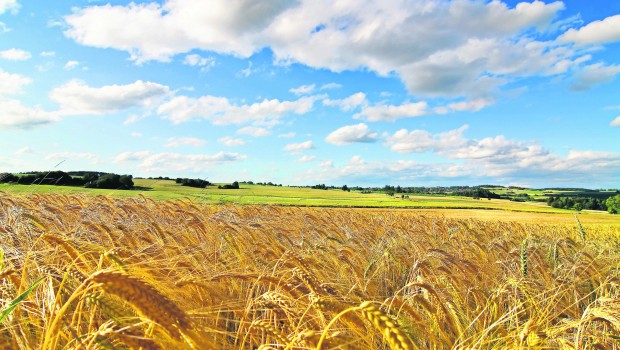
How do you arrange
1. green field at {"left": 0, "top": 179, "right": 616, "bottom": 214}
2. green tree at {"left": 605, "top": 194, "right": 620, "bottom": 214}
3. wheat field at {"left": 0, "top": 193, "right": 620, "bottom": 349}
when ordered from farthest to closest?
1. green tree at {"left": 605, "top": 194, "right": 620, "bottom": 214}
2. green field at {"left": 0, "top": 179, "right": 616, "bottom": 214}
3. wheat field at {"left": 0, "top": 193, "right": 620, "bottom": 349}

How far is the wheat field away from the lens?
129cm

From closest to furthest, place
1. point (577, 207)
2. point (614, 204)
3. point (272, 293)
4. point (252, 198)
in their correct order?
point (272, 293) → point (252, 198) → point (614, 204) → point (577, 207)

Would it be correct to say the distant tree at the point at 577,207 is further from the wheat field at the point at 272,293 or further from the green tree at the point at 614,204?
the wheat field at the point at 272,293

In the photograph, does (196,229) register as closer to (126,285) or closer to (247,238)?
(247,238)

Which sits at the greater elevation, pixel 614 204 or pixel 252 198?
pixel 614 204

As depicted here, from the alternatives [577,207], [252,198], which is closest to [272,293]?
[252,198]

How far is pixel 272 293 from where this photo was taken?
5.91ft

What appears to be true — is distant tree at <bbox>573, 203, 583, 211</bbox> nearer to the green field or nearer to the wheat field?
the green field

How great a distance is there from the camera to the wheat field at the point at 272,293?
1288mm

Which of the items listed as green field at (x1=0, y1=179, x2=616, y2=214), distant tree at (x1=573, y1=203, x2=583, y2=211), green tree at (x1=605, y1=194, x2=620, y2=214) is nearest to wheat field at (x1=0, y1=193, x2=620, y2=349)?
green field at (x1=0, y1=179, x2=616, y2=214)

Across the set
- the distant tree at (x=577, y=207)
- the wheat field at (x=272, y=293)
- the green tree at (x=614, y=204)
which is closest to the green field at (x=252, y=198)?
the distant tree at (x=577, y=207)

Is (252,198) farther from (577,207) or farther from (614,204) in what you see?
(577,207)

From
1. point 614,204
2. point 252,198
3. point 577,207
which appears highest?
point 614,204

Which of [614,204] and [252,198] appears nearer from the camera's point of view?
[252,198]
